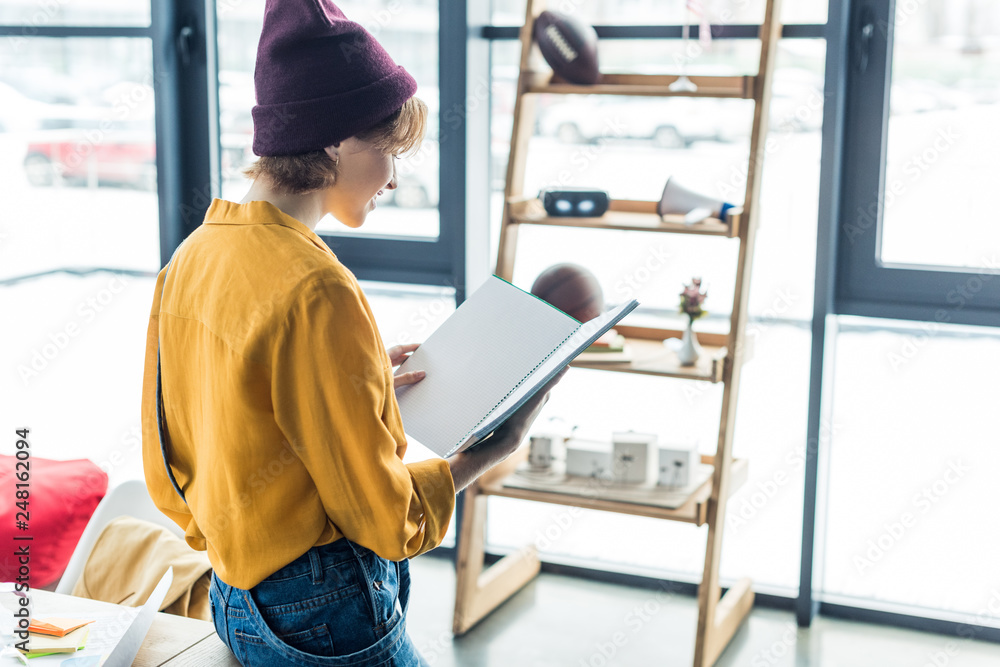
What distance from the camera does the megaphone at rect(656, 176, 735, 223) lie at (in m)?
2.53

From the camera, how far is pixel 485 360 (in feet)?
4.58

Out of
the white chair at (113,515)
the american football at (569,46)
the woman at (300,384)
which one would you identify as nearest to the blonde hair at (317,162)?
the woman at (300,384)

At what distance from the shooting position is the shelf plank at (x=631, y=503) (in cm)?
251

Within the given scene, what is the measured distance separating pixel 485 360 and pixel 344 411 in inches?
14.2

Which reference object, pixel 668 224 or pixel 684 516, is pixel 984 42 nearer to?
pixel 668 224

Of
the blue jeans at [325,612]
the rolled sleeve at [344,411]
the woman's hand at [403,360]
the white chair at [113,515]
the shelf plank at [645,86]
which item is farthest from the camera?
the shelf plank at [645,86]

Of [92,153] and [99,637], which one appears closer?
[99,637]

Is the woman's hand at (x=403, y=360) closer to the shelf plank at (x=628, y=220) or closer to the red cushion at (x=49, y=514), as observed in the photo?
the shelf plank at (x=628, y=220)

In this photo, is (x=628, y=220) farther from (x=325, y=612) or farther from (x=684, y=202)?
(x=325, y=612)

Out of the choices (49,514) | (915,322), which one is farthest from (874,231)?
(49,514)

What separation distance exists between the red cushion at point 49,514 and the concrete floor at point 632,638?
0.96 m

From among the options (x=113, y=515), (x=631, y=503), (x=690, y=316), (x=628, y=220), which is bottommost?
(x=631, y=503)

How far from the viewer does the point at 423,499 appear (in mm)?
1187

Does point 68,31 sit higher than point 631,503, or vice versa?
point 68,31
